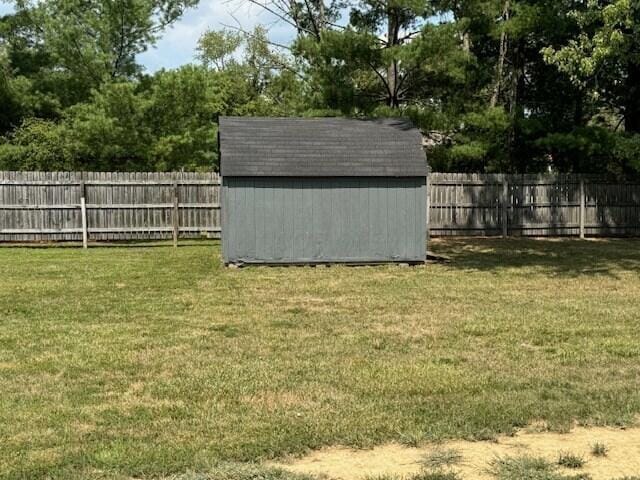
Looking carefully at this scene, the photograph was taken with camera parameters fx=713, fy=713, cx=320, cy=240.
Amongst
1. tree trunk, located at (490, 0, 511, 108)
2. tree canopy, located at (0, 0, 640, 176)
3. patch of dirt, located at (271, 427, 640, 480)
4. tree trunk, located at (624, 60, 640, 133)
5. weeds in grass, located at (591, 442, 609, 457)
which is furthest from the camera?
tree trunk, located at (490, 0, 511, 108)

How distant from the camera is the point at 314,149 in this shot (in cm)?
1430

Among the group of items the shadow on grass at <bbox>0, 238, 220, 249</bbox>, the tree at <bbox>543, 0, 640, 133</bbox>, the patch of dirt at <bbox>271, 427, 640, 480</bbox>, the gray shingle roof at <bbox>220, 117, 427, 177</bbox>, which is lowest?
the patch of dirt at <bbox>271, 427, 640, 480</bbox>

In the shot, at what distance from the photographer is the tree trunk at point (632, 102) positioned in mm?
23312

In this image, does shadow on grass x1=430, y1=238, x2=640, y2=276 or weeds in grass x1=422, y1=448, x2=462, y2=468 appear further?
shadow on grass x1=430, y1=238, x2=640, y2=276

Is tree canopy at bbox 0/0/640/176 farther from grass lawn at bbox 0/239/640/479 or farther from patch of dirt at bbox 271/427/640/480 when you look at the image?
patch of dirt at bbox 271/427/640/480

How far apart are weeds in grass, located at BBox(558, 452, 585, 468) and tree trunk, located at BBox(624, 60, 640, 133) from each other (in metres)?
21.4

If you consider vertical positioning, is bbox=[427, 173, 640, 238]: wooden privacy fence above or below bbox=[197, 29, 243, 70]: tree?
below

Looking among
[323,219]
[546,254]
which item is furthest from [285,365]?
[546,254]

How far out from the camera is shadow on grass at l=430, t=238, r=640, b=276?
13.3m

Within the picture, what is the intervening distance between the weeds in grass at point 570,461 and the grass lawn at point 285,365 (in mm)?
507

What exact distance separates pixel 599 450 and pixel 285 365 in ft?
8.92

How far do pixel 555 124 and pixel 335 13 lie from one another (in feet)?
29.6

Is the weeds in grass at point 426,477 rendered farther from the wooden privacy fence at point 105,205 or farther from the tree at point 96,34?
the tree at point 96,34

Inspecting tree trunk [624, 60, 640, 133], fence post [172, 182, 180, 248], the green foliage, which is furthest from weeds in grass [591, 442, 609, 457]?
tree trunk [624, 60, 640, 133]
